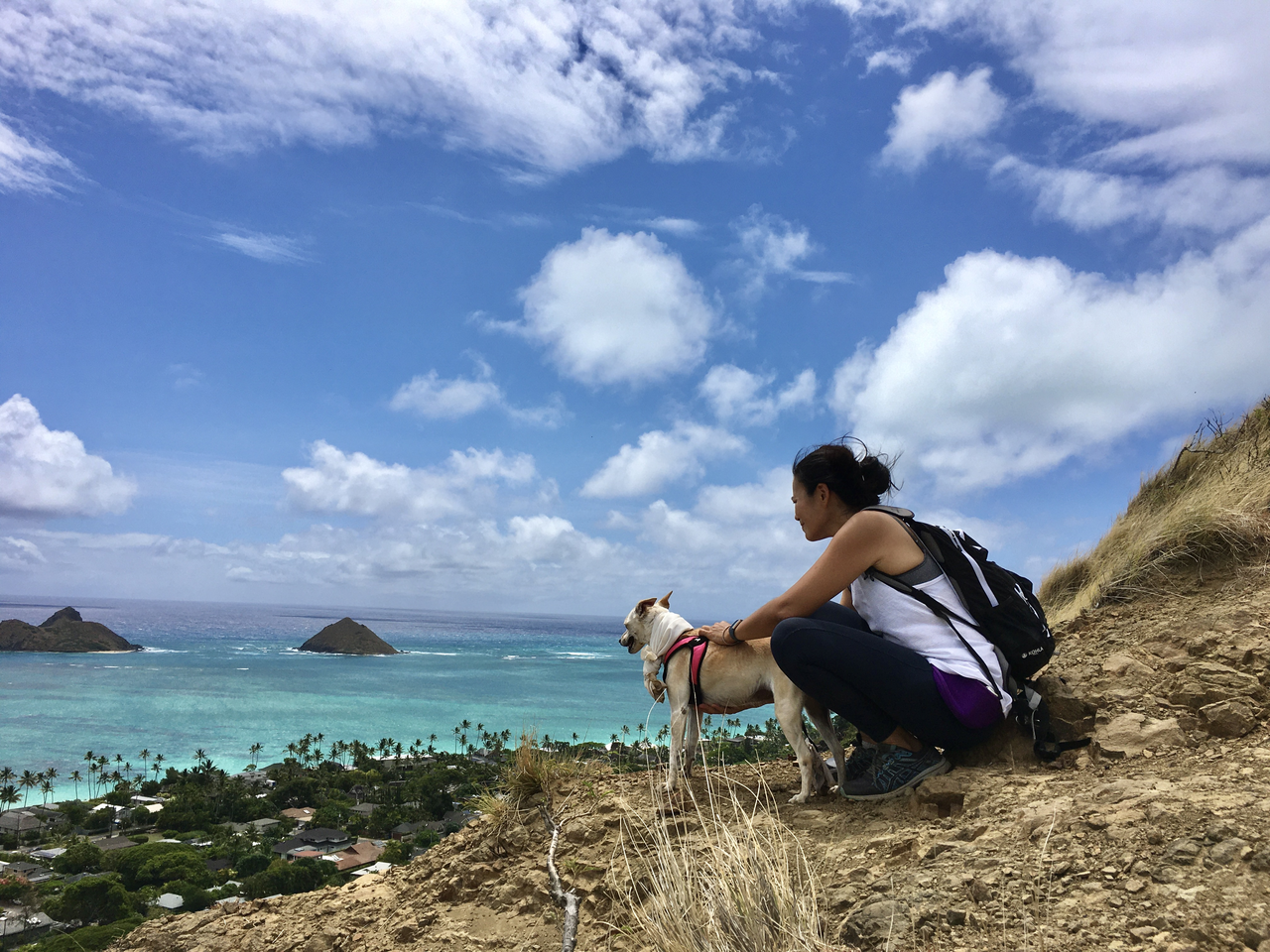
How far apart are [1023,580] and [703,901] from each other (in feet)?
8.34

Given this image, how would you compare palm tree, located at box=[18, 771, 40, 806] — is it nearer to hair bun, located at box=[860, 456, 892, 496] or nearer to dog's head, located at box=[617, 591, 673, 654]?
dog's head, located at box=[617, 591, 673, 654]

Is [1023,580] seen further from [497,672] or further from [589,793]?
[497,672]

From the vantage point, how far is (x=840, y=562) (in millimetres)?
3855

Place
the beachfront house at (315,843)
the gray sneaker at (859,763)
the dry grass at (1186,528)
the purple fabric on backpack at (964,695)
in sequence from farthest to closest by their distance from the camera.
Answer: the beachfront house at (315,843)
the dry grass at (1186,528)
the gray sneaker at (859,763)
the purple fabric on backpack at (964,695)

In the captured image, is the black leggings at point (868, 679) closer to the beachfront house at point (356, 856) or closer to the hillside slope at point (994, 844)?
the hillside slope at point (994, 844)

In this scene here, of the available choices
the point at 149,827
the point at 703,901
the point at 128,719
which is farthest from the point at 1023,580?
the point at 128,719

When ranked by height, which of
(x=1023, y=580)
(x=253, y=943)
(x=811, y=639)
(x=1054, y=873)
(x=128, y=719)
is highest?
(x=1023, y=580)

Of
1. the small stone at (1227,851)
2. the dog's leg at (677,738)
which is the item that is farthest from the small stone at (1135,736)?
the dog's leg at (677,738)

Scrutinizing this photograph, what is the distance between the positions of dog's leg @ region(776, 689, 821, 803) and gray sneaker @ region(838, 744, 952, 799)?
8.6 inches

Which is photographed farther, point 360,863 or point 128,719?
point 128,719

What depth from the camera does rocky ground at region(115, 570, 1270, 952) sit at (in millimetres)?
2465

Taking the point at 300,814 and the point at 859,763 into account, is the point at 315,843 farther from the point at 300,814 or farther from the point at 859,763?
the point at 859,763

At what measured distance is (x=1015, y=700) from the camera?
13.0 ft

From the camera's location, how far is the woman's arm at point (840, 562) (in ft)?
12.5
